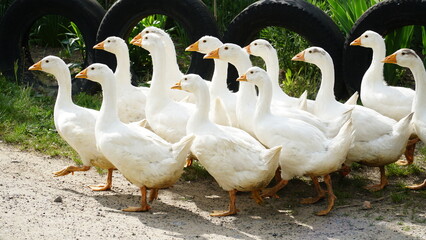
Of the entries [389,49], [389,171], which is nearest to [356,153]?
[389,171]

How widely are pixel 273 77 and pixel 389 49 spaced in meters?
2.55

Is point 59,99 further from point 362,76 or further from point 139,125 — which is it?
point 362,76

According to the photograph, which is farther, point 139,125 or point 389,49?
point 389,49

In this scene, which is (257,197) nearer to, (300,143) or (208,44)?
(300,143)

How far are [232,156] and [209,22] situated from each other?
3701 millimetres

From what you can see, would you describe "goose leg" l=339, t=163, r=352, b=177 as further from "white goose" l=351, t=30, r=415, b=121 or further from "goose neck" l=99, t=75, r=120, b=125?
"goose neck" l=99, t=75, r=120, b=125

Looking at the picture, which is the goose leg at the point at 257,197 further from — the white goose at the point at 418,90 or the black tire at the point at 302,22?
the black tire at the point at 302,22

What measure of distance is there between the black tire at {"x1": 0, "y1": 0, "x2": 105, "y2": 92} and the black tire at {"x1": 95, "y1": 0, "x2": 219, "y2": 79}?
400 millimetres

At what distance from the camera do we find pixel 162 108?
7922 mm

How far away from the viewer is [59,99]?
7.92 metres

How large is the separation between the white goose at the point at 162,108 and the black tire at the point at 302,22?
2194 millimetres

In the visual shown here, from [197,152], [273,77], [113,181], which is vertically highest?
[273,77]

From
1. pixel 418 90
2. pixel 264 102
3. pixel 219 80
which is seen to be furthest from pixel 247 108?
pixel 418 90

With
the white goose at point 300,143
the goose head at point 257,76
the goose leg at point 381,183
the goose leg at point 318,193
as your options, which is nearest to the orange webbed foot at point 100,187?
the white goose at point 300,143
